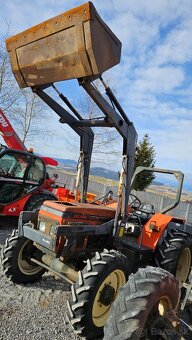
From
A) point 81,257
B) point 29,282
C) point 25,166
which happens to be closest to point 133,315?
point 81,257

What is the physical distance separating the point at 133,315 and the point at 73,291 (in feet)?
3.52

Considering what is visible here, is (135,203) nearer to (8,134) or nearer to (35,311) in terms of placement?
(35,311)

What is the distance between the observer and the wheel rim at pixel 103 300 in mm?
3697

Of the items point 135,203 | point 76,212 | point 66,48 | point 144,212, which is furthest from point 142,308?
point 135,203

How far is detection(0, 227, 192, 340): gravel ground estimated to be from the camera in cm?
357

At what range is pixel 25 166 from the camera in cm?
799

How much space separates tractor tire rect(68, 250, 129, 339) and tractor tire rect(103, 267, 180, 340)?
0.70m

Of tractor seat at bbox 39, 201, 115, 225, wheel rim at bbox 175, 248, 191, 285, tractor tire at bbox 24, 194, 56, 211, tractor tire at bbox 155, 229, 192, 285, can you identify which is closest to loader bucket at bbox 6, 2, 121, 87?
tractor seat at bbox 39, 201, 115, 225

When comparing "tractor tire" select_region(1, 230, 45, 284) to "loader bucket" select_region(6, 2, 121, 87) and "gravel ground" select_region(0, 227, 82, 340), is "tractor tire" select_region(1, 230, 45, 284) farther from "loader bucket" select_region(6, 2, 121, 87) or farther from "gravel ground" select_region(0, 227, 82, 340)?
"loader bucket" select_region(6, 2, 121, 87)

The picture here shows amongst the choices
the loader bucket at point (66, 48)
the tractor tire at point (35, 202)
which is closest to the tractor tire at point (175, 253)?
the loader bucket at point (66, 48)

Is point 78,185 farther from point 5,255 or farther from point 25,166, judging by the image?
point 25,166

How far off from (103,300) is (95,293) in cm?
21

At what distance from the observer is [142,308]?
277cm

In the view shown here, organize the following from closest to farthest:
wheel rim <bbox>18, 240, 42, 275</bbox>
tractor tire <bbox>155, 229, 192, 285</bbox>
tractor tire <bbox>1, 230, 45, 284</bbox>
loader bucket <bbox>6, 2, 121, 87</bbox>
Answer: loader bucket <bbox>6, 2, 121, 87</bbox>
tractor tire <bbox>1, 230, 45, 284</bbox>
wheel rim <bbox>18, 240, 42, 275</bbox>
tractor tire <bbox>155, 229, 192, 285</bbox>
